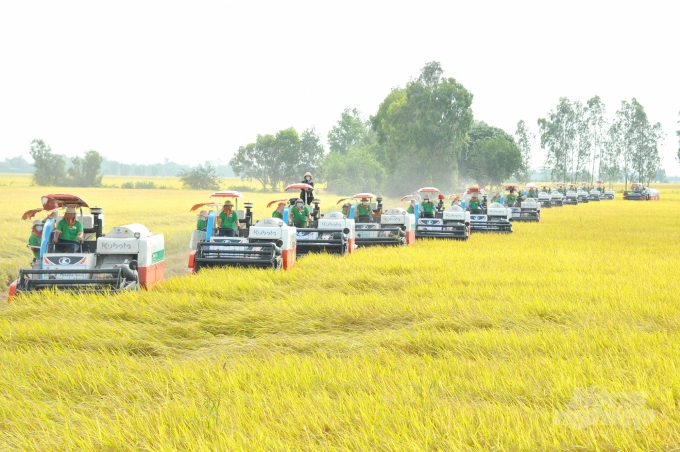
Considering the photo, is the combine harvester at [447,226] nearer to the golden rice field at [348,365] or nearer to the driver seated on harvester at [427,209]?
the driver seated on harvester at [427,209]

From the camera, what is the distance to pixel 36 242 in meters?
14.6

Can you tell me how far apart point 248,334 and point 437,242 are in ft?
43.0

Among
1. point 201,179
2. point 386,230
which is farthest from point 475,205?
point 201,179

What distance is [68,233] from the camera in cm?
1171

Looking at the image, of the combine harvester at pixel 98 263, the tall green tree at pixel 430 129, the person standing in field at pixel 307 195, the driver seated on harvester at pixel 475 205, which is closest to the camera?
the combine harvester at pixel 98 263

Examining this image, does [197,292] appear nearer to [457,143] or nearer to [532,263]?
[532,263]

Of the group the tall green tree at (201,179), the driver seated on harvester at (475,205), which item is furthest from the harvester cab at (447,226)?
the tall green tree at (201,179)

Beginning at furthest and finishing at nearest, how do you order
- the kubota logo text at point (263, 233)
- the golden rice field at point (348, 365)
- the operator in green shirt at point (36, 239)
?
the kubota logo text at point (263, 233), the operator in green shirt at point (36, 239), the golden rice field at point (348, 365)

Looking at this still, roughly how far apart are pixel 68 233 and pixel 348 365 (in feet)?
23.2

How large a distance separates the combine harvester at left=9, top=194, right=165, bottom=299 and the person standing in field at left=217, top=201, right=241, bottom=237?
135 inches

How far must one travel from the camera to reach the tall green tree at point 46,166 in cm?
8225

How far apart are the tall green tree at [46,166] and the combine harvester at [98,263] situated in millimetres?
75970

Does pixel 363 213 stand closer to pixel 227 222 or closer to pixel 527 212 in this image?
pixel 227 222

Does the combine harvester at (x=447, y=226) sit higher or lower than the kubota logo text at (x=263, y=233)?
lower
